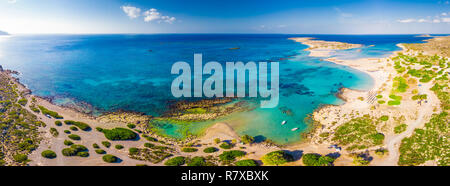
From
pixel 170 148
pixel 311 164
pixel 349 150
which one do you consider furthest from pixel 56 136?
pixel 349 150

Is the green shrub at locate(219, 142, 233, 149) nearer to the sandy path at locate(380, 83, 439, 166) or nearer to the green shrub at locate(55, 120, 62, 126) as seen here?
the sandy path at locate(380, 83, 439, 166)

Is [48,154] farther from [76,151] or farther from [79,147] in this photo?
[79,147]

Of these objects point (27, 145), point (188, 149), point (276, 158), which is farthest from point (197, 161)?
point (27, 145)

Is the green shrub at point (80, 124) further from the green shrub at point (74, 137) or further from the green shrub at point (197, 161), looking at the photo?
the green shrub at point (197, 161)

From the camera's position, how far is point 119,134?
38094 millimetres

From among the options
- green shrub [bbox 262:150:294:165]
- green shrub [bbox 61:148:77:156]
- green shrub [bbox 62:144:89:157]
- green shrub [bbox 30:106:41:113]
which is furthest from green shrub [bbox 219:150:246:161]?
green shrub [bbox 30:106:41:113]

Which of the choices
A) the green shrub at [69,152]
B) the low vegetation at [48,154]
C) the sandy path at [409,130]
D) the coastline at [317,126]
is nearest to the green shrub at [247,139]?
the coastline at [317,126]

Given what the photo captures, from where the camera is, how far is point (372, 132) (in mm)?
36938

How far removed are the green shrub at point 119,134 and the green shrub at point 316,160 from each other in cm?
3220

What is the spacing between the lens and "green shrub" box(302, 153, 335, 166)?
29.0 m

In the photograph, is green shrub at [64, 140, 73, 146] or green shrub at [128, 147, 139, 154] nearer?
green shrub at [128, 147, 139, 154]

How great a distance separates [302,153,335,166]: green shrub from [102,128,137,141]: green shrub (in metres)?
32.2

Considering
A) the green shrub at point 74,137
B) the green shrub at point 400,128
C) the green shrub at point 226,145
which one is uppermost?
the green shrub at point 400,128

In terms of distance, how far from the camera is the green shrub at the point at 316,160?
29.0 metres
